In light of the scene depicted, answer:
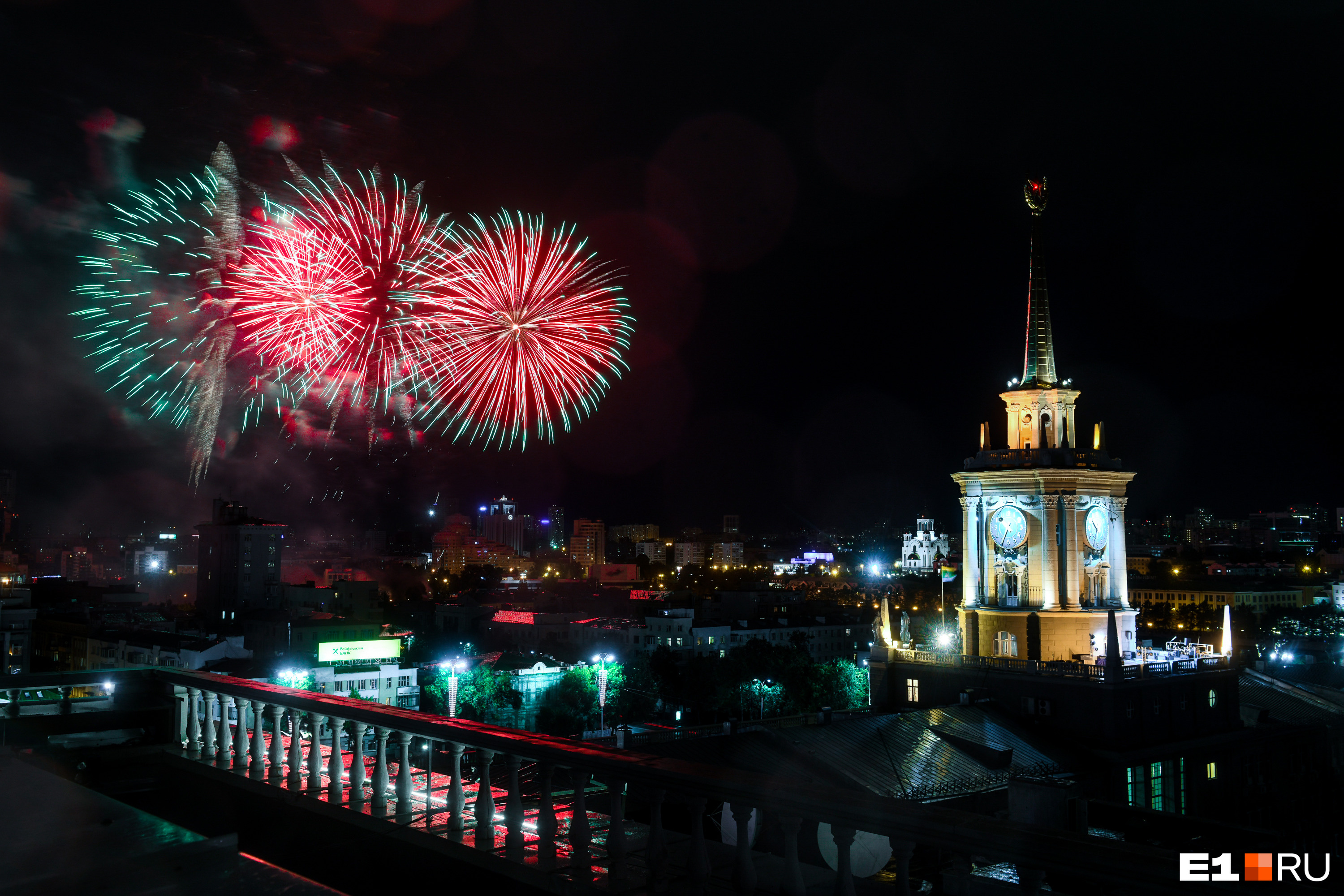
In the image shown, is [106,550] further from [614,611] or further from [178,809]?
[178,809]

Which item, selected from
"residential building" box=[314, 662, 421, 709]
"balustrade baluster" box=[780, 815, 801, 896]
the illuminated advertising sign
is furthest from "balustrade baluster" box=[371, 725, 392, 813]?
the illuminated advertising sign

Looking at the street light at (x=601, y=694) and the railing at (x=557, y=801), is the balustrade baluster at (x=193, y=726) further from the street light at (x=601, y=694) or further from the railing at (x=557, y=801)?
the street light at (x=601, y=694)

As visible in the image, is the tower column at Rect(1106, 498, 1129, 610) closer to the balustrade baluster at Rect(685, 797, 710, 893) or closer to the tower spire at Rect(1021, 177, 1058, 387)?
the tower spire at Rect(1021, 177, 1058, 387)

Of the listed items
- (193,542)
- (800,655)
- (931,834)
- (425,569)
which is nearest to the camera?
(931,834)

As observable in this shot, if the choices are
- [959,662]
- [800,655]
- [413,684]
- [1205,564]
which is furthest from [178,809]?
[1205,564]

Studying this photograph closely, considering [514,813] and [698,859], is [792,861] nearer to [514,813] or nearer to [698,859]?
[698,859]

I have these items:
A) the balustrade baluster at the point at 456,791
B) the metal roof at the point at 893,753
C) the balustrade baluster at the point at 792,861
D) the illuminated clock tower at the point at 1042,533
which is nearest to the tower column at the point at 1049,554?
the illuminated clock tower at the point at 1042,533
